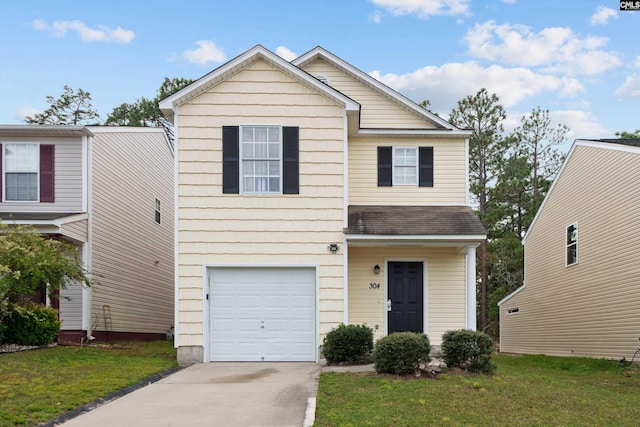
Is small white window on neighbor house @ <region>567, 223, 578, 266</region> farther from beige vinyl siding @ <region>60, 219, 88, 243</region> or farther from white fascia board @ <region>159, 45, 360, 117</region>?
beige vinyl siding @ <region>60, 219, 88, 243</region>

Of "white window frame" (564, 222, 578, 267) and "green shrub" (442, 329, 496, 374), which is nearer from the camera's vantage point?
"green shrub" (442, 329, 496, 374)

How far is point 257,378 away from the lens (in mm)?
12344

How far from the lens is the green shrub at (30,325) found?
1534 centimetres

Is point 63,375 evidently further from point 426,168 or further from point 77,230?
point 426,168

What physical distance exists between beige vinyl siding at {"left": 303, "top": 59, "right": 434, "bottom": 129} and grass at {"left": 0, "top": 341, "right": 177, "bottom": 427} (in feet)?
26.4

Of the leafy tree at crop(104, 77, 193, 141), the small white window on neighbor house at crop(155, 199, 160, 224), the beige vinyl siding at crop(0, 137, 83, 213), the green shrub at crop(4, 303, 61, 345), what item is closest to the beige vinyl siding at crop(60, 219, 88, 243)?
the beige vinyl siding at crop(0, 137, 83, 213)

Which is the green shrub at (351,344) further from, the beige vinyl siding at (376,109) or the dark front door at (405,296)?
the beige vinyl siding at (376,109)

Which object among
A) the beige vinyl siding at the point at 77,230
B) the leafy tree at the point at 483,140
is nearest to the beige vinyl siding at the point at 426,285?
the beige vinyl siding at the point at 77,230

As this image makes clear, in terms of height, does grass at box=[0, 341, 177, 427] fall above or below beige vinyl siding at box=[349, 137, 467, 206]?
below

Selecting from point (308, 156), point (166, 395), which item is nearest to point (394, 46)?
point (308, 156)

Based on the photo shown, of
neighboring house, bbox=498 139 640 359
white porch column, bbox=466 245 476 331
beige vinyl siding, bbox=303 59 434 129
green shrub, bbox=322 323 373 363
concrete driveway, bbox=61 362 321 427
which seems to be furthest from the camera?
beige vinyl siding, bbox=303 59 434 129

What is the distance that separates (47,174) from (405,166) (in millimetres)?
9674

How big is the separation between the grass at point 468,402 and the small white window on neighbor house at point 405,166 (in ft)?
21.1

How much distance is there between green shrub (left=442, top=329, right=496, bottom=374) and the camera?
11.6m
